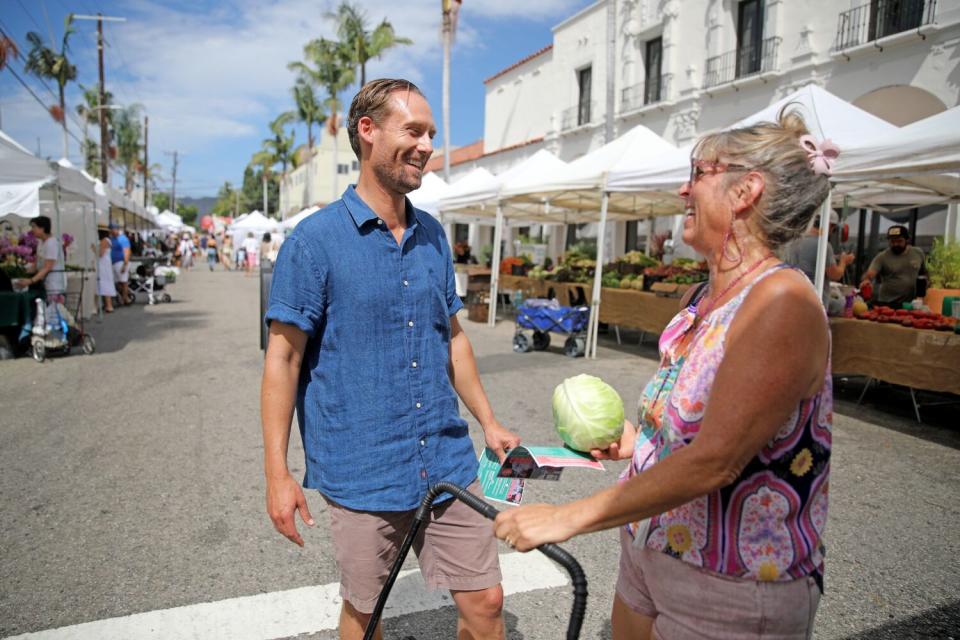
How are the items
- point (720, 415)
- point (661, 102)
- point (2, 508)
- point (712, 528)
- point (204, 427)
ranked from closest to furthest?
point (720, 415) → point (712, 528) → point (2, 508) → point (204, 427) → point (661, 102)

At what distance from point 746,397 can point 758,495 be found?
293mm

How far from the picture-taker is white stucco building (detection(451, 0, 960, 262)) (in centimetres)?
1235

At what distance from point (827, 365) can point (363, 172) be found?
151cm

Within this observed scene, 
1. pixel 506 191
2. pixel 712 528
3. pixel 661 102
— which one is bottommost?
pixel 712 528

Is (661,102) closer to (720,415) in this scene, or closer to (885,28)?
(885,28)

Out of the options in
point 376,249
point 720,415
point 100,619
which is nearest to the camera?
point 720,415

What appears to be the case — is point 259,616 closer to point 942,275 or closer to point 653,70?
point 942,275

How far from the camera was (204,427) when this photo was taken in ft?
19.7

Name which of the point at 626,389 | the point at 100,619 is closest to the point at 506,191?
the point at 626,389

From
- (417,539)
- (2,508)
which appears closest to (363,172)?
(417,539)

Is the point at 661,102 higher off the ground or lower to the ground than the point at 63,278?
higher

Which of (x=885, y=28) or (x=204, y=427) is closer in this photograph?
(x=204, y=427)

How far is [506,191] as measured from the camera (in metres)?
12.1

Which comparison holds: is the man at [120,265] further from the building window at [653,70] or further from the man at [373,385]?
the man at [373,385]
